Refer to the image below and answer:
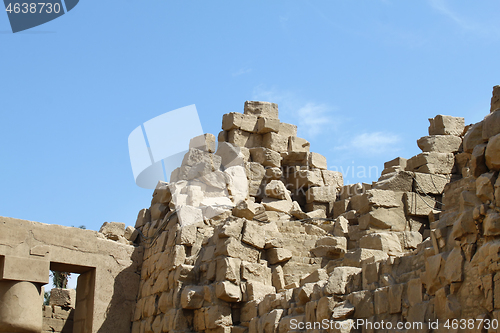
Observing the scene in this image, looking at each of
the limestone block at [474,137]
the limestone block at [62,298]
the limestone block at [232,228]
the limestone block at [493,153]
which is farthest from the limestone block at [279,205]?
the limestone block at [493,153]

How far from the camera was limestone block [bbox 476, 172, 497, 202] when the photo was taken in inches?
237

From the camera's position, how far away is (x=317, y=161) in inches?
586

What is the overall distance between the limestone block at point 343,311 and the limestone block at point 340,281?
8.0 inches

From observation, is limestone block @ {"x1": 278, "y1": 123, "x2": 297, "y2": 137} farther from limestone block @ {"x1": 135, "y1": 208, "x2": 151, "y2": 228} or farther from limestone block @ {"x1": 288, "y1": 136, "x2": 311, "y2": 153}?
limestone block @ {"x1": 135, "y1": 208, "x2": 151, "y2": 228}

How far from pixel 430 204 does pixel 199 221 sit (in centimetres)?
441

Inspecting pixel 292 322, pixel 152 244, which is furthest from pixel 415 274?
pixel 152 244

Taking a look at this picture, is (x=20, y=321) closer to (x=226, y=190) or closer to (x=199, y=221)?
(x=199, y=221)

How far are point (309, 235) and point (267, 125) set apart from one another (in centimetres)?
449

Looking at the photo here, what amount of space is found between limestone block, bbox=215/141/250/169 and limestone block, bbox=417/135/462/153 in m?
3.95

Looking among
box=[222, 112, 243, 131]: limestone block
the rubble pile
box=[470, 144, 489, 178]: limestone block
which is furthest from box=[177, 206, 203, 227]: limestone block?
box=[470, 144, 489, 178]: limestone block

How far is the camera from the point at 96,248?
11.1 meters

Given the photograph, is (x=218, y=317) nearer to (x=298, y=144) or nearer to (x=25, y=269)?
(x=25, y=269)

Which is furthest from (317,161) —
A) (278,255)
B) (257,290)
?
(257,290)

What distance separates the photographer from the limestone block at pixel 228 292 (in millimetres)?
9164
